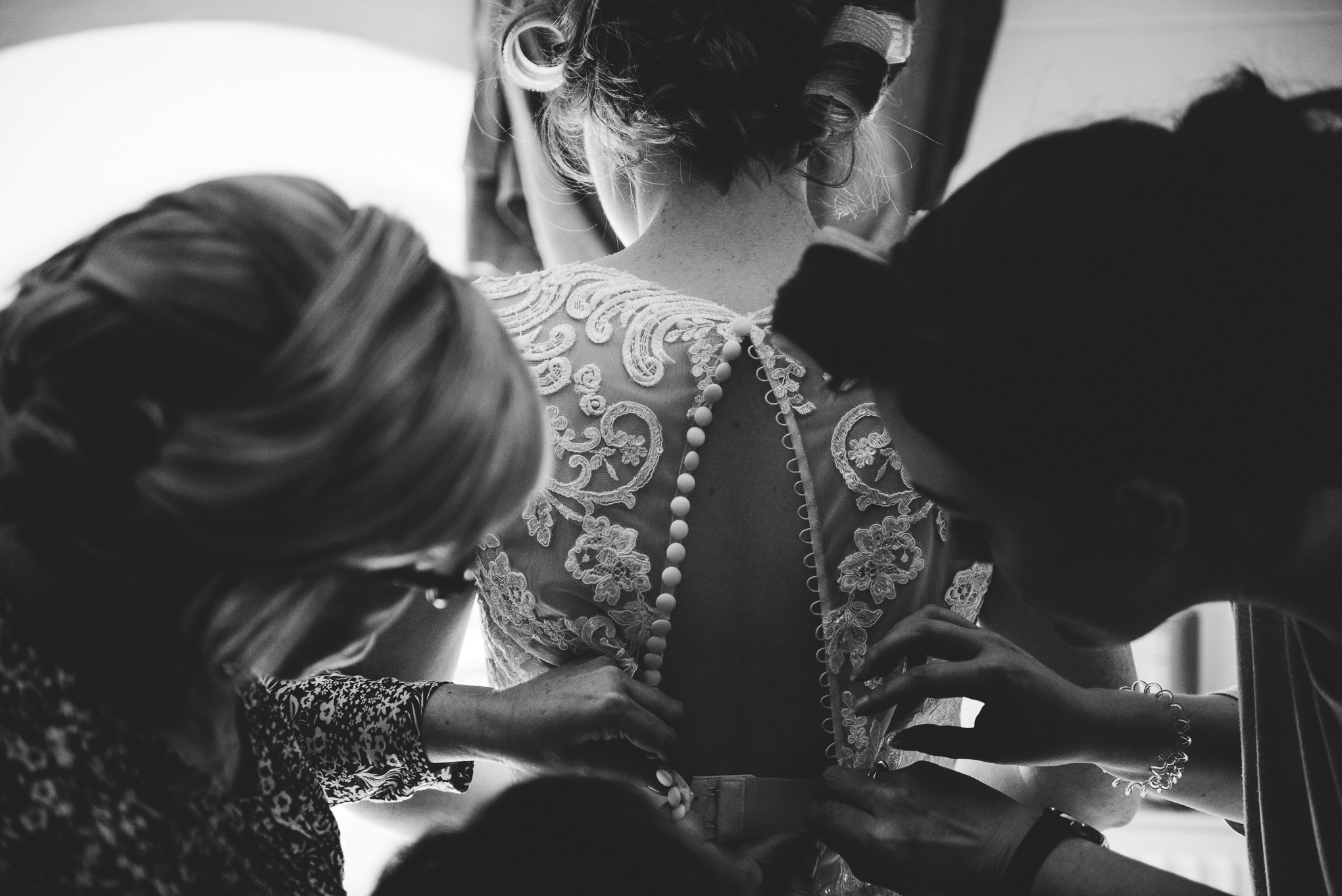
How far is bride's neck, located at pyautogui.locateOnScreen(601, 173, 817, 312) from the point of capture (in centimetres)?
111

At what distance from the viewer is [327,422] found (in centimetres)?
66

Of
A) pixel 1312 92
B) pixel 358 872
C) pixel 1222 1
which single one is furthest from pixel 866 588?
pixel 1222 1

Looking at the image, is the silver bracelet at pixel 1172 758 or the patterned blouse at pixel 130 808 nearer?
the patterned blouse at pixel 130 808

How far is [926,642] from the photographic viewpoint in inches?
38.0

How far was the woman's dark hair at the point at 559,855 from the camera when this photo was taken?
1.99 feet

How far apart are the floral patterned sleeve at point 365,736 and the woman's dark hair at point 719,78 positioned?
60 cm

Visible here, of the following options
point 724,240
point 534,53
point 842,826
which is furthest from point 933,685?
point 534,53

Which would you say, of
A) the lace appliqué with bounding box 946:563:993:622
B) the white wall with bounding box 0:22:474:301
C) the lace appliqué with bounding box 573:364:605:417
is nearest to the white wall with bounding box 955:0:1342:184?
the white wall with bounding box 0:22:474:301

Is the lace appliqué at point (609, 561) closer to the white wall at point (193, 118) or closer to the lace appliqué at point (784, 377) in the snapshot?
the lace appliqué at point (784, 377)

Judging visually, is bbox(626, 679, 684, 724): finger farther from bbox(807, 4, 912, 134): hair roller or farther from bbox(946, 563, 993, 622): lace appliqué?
bbox(807, 4, 912, 134): hair roller

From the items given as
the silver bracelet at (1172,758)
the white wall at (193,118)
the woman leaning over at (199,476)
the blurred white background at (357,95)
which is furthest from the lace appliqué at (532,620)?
the white wall at (193,118)

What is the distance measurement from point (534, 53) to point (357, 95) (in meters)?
1.93

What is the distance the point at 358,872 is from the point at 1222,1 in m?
3.31

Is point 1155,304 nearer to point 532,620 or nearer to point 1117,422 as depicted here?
point 1117,422
